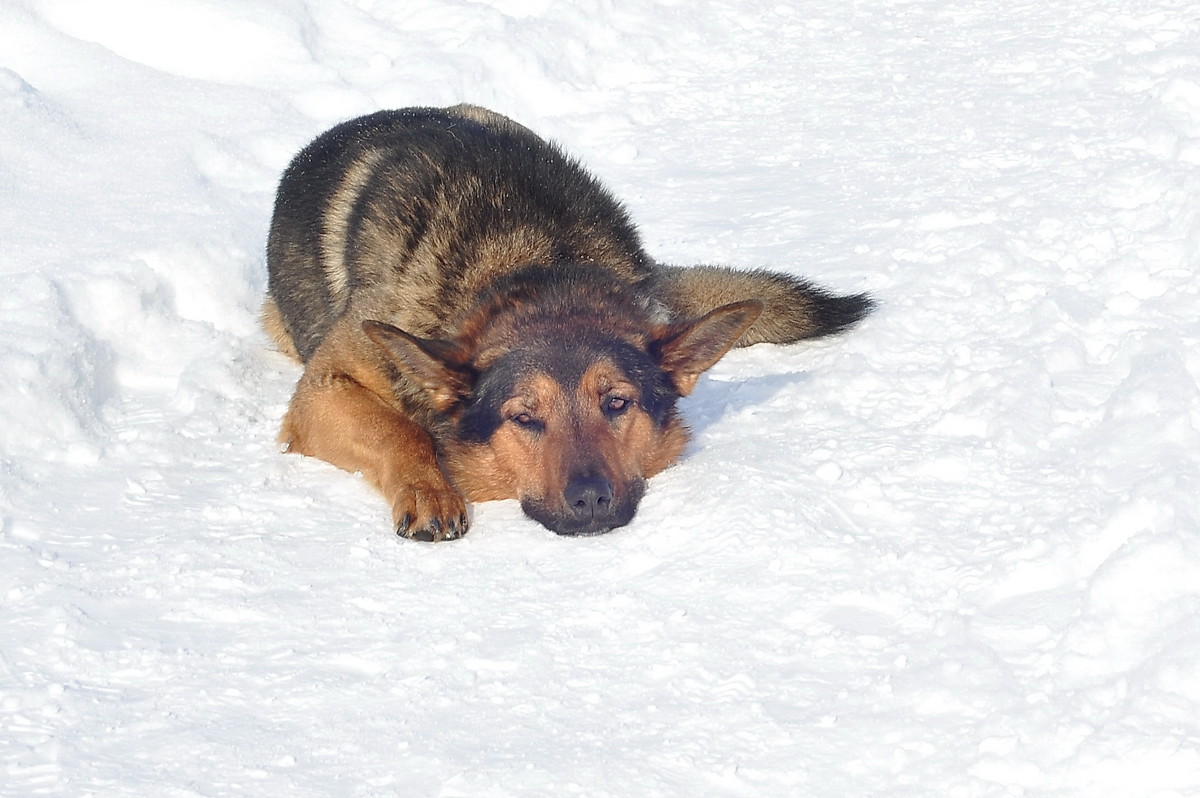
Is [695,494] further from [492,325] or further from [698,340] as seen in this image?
[492,325]

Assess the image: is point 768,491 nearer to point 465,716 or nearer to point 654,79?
point 465,716

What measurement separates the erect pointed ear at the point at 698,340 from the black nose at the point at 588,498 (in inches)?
28.1

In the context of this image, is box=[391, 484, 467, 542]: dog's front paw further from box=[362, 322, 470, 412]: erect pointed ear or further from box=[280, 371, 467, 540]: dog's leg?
box=[362, 322, 470, 412]: erect pointed ear

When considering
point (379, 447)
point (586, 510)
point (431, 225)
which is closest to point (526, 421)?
point (586, 510)

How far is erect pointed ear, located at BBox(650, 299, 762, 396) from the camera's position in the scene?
482 centimetres

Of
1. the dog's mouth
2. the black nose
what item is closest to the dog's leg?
the dog's mouth

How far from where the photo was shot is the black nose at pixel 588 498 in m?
4.41

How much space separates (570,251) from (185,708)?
252cm

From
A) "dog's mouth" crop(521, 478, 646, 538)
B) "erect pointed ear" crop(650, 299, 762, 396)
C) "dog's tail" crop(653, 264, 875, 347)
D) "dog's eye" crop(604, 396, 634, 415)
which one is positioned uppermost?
"erect pointed ear" crop(650, 299, 762, 396)

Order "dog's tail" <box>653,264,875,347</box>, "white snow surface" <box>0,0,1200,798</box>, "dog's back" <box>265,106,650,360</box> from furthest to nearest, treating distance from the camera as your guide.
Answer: "dog's tail" <box>653,264,875,347</box>, "dog's back" <box>265,106,650,360</box>, "white snow surface" <box>0,0,1200,798</box>

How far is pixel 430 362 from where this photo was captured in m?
4.76

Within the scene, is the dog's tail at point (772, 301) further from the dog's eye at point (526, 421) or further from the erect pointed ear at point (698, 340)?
the dog's eye at point (526, 421)

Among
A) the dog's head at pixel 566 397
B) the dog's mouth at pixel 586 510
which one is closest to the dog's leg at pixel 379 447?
the dog's head at pixel 566 397

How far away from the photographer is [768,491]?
15.0 feet
